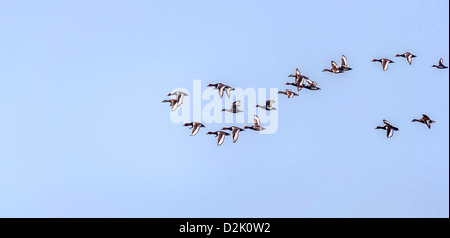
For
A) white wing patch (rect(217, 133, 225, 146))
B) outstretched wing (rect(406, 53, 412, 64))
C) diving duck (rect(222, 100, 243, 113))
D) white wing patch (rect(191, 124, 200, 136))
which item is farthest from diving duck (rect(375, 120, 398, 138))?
white wing patch (rect(191, 124, 200, 136))

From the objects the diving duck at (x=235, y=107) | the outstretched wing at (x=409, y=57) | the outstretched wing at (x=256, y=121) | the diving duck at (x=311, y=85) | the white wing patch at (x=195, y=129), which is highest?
the outstretched wing at (x=409, y=57)

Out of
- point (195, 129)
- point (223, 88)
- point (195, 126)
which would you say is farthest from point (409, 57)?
point (195, 129)

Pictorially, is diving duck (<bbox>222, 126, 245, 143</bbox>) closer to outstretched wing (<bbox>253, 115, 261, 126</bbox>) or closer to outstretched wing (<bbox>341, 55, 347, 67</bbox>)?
outstretched wing (<bbox>253, 115, 261, 126</bbox>)

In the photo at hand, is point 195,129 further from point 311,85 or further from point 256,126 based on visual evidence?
point 311,85

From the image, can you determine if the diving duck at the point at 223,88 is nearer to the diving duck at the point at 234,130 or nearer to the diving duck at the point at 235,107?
the diving duck at the point at 235,107

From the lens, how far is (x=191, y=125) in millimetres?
75250

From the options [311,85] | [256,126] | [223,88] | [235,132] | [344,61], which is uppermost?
[344,61]

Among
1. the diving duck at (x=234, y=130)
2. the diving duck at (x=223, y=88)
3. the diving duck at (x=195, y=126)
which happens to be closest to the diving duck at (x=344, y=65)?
the diving duck at (x=223, y=88)

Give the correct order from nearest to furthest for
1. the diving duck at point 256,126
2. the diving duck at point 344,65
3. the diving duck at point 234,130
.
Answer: the diving duck at point 234,130
the diving duck at point 256,126
the diving duck at point 344,65

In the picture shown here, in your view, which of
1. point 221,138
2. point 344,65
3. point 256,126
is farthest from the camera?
point 344,65
